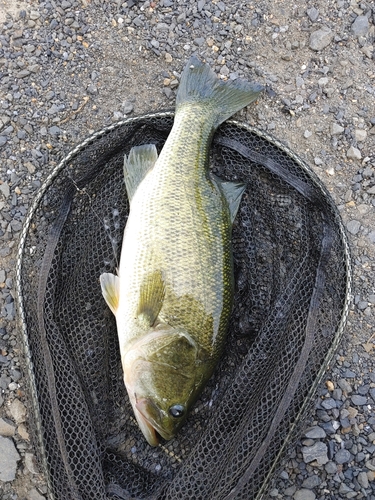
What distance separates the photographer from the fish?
10.1 ft

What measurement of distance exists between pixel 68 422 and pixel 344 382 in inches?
75.2

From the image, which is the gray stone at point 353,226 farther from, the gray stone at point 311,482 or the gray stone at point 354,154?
the gray stone at point 311,482

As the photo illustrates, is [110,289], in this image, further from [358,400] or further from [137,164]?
[358,400]

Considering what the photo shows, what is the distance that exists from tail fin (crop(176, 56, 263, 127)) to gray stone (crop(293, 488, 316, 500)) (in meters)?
2.55

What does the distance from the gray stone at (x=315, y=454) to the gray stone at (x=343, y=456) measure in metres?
0.09

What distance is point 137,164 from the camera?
3.53 meters

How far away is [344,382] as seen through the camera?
3.71 meters

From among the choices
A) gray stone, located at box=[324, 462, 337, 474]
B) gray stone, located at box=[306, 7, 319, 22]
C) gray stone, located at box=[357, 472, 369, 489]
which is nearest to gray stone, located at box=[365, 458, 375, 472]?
gray stone, located at box=[357, 472, 369, 489]

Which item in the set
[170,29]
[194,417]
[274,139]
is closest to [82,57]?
[170,29]

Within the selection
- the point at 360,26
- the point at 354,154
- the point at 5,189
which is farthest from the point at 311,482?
the point at 360,26

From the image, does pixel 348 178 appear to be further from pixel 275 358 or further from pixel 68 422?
pixel 68 422

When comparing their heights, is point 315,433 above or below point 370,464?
above

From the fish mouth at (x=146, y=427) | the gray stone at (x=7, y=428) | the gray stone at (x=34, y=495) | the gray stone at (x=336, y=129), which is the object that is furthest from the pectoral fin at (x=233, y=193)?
the gray stone at (x=34, y=495)

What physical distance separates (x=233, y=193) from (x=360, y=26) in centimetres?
186
